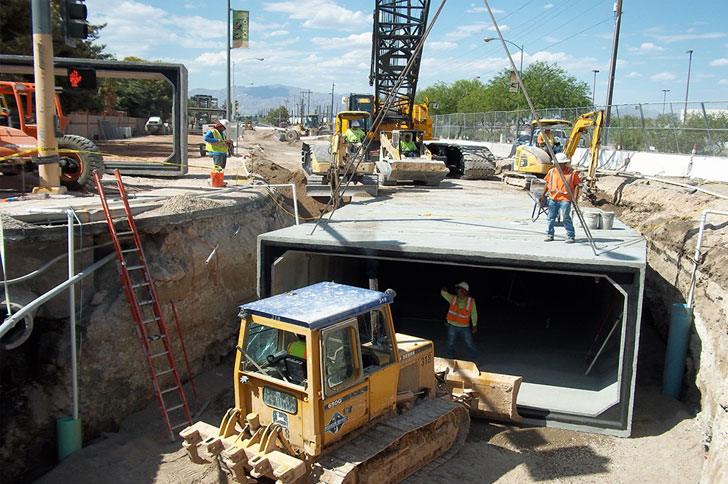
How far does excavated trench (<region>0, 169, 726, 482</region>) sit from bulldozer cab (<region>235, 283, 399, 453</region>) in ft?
13.5

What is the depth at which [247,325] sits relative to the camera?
23.1 feet

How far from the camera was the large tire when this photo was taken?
14117 mm

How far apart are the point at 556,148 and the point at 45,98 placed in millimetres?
17349

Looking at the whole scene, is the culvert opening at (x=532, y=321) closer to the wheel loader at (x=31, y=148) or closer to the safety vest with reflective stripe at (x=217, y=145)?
the safety vest with reflective stripe at (x=217, y=145)

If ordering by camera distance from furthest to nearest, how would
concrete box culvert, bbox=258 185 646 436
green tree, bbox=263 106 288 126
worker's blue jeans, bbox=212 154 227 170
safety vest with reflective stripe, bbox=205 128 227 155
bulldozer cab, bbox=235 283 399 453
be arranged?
1. green tree, bbox=263 106 288 126
2. worker's blue jeans, bbox=212 154 227 170
3. safety vest with reflective stripe, bbox=205 128 227 155
4. concrete box culvert, bbox=258 185 646 436
5. bulldozer cab, bbox=235 283 399 453

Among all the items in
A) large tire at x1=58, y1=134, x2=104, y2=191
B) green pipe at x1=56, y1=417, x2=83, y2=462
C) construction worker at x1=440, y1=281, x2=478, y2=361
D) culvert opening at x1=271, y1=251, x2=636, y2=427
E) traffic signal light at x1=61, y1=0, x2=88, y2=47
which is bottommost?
green pipe at x1=56, y1=417, x2=83, y2=462

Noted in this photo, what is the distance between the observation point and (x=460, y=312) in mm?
11164

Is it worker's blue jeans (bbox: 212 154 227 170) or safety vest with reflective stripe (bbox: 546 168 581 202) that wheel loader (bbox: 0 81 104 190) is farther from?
safety vest with reflective stripe (bbox: 546 168 581 202)

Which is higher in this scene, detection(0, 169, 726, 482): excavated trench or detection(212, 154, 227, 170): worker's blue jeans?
detection(212, 154, 227, 170): worker's blue jeans

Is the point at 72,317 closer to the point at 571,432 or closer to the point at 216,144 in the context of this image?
the point at 571,432

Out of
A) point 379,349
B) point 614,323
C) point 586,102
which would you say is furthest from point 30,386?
point 586,102

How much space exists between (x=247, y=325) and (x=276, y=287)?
374 centimetres

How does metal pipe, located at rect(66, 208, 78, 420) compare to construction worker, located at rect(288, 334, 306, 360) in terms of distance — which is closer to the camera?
construction worker, located at rect(288, 334, 306, 360)

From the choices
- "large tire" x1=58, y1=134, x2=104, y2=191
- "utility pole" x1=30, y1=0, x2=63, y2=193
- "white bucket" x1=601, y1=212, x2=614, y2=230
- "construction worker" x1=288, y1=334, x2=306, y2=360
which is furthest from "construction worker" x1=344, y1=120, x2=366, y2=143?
"construction worker" x1=288, y1=334, x2=306, y2=360
